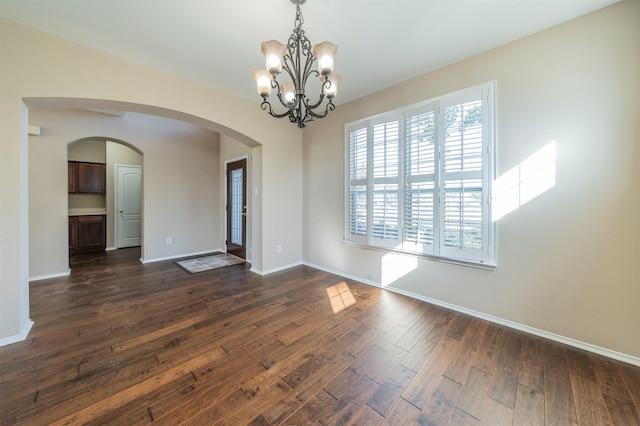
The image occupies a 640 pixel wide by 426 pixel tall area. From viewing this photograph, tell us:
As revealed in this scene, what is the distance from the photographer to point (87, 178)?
5.61 meters

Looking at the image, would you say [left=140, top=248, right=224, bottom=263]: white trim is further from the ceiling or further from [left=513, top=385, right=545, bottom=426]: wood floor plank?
[left=513, top=385, right=545, bottom=426]: wood floor plank

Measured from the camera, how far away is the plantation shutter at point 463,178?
247cm

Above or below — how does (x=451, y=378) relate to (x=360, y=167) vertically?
below

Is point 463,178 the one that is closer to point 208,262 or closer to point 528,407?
point 528,407

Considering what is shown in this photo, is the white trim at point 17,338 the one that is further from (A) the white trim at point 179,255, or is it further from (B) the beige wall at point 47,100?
(A) the white trim at point 179,255

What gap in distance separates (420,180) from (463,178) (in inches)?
18.1

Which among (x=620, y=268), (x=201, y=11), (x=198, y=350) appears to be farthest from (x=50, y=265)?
(x=620, y=268)

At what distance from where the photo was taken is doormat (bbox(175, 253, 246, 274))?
14.0ft

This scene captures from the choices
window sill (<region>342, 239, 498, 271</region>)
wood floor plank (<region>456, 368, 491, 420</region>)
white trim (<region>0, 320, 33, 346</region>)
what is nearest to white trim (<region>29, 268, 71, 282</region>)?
white trim (<region>0, 320, 33, 346</region>)

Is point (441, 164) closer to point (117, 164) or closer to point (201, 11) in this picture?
point (201, 11)

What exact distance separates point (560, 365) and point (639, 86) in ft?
7.18

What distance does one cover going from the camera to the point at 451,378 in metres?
1.68

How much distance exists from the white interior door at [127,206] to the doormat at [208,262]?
2.57 meters

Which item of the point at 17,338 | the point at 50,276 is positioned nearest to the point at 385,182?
the point at 17,338
